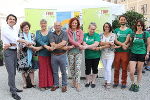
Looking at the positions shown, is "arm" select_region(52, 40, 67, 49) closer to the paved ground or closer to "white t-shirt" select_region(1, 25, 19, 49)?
"white t-shirt" select_region(1, 25, 19, 49)

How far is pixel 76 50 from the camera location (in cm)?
616

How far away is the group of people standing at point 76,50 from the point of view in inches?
232

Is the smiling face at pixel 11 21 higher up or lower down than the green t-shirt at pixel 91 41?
higher up

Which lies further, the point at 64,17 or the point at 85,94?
the point at 64,17

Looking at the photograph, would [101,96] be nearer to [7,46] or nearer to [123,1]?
[7,46]

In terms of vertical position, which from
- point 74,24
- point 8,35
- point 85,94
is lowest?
point 85,94

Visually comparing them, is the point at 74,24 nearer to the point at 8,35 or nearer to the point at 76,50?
the point at 76,50

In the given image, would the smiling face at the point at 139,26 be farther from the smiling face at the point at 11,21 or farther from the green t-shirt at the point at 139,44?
the smiling face at the point at 11,21

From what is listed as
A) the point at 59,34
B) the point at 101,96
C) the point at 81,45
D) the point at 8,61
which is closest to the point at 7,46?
the point at 8,61

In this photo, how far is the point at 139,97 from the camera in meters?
5.58

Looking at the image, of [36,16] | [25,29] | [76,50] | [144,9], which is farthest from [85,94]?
[144,9]

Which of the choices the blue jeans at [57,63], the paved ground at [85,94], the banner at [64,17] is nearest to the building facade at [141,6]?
the banner at [64,17]

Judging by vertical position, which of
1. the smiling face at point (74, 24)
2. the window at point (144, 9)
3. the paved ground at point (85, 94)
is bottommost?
the paved ground at point (85, 94)

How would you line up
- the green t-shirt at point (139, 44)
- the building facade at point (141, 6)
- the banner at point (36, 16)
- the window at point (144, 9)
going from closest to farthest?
the green t-shirt at point (139, 44), the banner at point (36, 16), the building facade at point (141, 6), the window at point (144, 9)
